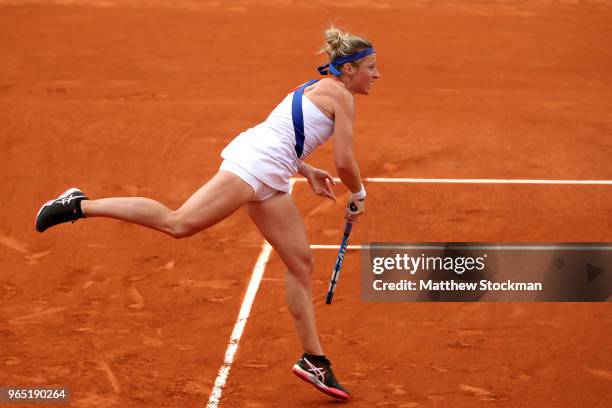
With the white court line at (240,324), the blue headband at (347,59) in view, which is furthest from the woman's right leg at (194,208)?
the blue headband at (347,59)

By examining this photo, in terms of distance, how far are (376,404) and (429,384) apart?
48 centimetres

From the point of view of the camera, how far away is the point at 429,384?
711 cm

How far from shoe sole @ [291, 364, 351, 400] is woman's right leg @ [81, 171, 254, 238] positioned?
A: 1.20m

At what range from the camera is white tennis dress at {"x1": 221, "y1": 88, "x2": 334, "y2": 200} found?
639cm

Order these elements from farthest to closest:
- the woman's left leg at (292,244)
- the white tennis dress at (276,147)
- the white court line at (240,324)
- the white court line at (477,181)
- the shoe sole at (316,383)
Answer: the white court line at (477,181) → the white court line at (240,324) → the shoe sole at (316,383) → the woman's left leg at (292,244) → the white tennis dress at (276,147)

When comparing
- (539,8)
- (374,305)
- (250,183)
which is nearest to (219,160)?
(374,305)

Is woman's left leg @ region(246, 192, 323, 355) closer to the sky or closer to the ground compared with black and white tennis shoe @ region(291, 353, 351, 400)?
closer to the sky

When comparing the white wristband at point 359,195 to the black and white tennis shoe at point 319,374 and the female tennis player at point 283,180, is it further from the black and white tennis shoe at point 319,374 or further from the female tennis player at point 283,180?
the black and white tennis shoe at point 319,374

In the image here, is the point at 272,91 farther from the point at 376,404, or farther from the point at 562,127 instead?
the point at 376,404

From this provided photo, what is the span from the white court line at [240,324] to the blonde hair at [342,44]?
91 cm

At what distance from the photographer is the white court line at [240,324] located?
7.00m

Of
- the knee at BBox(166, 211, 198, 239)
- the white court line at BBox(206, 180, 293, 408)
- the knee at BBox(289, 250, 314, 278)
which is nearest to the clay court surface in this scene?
the white court line at BBox(206, 180, 293, 408)

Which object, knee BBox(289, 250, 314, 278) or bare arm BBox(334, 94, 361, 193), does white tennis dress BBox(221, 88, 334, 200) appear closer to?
bare arm BBox(334, 94, 361, 193)

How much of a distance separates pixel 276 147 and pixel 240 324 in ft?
6.91
